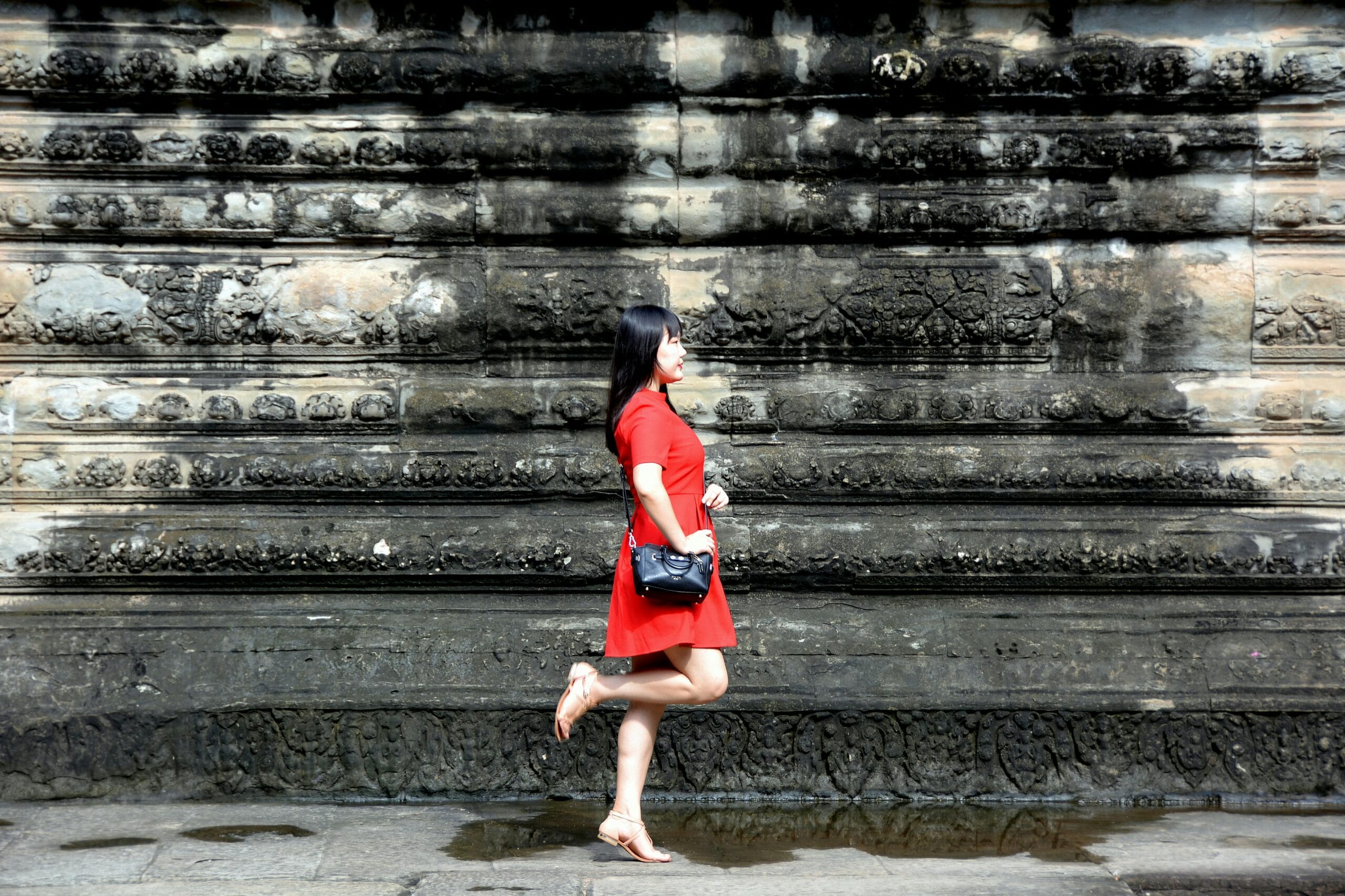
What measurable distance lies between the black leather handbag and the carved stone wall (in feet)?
4.55

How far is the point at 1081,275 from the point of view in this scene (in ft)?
18.6

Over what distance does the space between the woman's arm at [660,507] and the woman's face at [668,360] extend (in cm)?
36

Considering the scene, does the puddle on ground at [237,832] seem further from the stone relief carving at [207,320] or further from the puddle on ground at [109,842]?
the stone relief carving at [207,320]

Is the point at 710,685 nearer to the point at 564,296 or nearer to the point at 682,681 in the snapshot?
the point at 682,681

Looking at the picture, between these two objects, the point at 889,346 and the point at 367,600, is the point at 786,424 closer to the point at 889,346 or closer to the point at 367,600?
the point at 889,346

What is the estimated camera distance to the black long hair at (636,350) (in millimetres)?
4250

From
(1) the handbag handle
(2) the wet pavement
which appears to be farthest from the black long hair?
(2) the wet pavement

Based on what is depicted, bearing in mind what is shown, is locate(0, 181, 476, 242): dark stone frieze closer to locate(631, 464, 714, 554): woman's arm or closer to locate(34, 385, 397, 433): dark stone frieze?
locate(34, 385, 397, 433): dark stone frieze

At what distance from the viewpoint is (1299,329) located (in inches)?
223

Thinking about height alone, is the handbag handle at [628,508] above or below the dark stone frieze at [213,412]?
below

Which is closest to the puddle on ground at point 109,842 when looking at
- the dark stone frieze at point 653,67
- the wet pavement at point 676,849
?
the wet pavement at point 676,849

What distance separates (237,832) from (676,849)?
5.35ft

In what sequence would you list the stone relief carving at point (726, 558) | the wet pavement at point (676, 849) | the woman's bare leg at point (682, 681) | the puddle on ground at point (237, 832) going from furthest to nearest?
the stone relief carving at point (726, 558) < the puddle on ground at point (237, 832) < the woman's bare leg at point (682, 681) < the wet pavement at point (676, 849)

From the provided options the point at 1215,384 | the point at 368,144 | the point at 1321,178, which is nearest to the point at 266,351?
the point at 368,144
